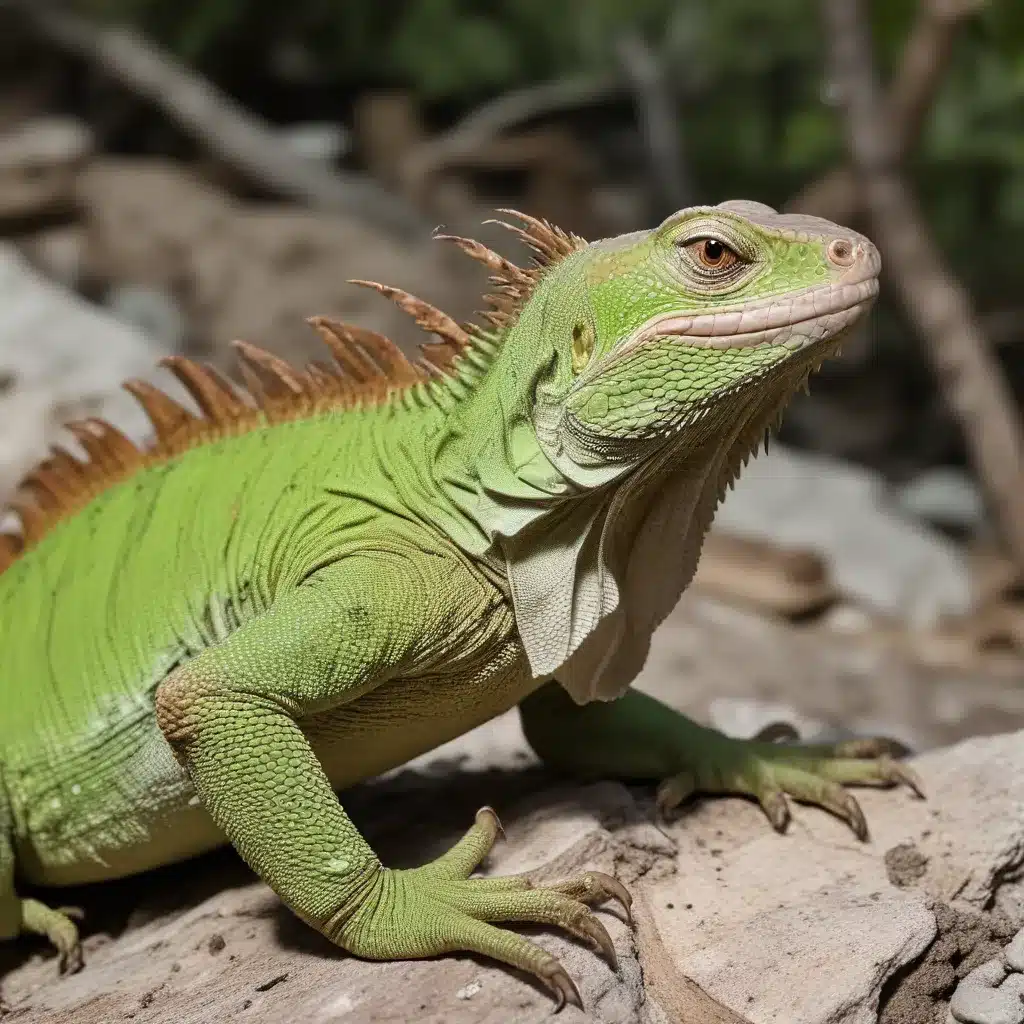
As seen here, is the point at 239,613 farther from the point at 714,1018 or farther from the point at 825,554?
the point at 825,554

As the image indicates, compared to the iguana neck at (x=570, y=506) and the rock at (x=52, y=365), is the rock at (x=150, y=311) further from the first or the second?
the iguana neck at (x=570, y=506)

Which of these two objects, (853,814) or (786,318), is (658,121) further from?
(786,318)

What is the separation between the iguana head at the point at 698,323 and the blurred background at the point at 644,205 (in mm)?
3140

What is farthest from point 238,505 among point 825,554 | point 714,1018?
point 825,554

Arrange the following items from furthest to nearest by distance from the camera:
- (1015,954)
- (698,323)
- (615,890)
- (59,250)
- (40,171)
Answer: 1. (40,171)
2. (59,250)
3. (1015,954)
4. (615,890)
5. (698,323)

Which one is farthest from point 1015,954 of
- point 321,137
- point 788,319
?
point 321,137

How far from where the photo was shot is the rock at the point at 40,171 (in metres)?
9.55

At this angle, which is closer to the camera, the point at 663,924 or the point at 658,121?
the point at 663,924

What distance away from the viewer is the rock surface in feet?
8.14

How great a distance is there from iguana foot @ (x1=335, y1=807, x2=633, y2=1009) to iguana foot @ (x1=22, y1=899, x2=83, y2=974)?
1.09 meters

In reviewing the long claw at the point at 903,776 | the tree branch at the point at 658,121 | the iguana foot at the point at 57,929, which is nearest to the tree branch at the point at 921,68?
the tree branch at the point at 658,121

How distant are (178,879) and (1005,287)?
8.59 m

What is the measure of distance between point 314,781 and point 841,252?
1.60 m

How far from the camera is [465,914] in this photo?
8.27ft
